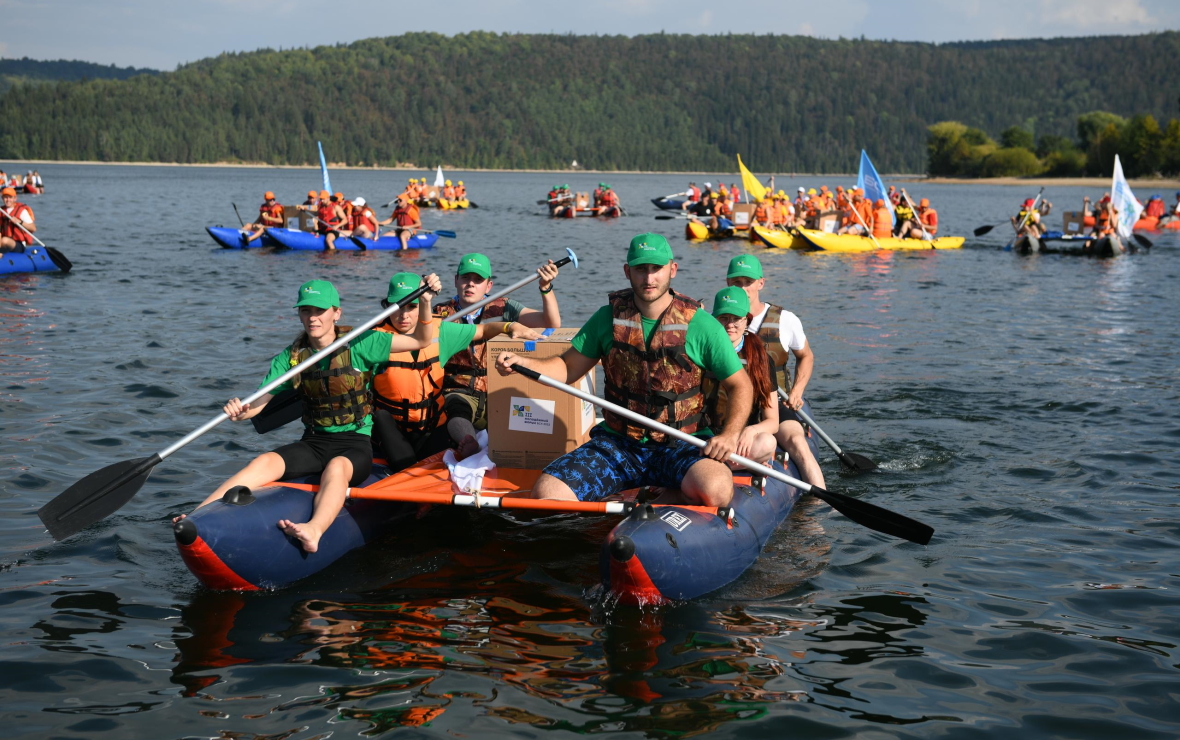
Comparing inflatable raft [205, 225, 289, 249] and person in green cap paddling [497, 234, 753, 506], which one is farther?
inflatable raft [205, 225, 289, 249]

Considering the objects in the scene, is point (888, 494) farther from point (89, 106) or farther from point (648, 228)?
point (89, 106)

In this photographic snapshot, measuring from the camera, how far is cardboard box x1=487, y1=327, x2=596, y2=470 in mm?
7039

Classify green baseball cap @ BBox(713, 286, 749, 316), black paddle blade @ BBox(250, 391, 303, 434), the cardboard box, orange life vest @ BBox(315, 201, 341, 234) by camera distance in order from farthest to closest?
orange life vest @ BBox(315, 201, 341, 234), the cardboard box, black paddle blade @ BBox(250, 391, 303, 434), green baseball cap @ BBox(713, 286, 749, 316)

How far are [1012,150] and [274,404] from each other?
398ft

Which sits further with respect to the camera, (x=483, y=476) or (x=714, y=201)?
(x=714, y=201)

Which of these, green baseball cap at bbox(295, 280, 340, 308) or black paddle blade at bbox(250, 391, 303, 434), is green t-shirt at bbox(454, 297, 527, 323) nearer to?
black paddle blade at bbox(250, 391, 303, 434)

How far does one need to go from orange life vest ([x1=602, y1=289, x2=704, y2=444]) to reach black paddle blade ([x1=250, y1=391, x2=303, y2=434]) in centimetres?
217

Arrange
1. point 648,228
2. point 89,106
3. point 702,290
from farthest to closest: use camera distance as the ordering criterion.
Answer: point 89,106 < point 648,228 < point 702,290

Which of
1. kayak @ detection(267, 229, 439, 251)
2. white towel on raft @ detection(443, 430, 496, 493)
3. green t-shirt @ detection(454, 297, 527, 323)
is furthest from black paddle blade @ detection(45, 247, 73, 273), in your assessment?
white towel on raft @ detection(443, 430, 496, 493)

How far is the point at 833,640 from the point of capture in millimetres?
5664

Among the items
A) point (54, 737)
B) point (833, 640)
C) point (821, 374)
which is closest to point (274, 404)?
point (54, 737)

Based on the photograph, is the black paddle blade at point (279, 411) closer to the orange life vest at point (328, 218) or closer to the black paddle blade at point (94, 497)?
the black paddle blade at point (94, 497)

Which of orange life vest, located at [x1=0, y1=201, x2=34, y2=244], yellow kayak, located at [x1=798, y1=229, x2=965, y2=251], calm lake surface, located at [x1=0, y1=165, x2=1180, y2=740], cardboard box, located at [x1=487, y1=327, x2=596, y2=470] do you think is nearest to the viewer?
calm lake surface, located at [x1=0, y1=165, x2=1180, y2=740]

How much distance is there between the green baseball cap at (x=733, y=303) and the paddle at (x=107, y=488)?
87.5 inches
